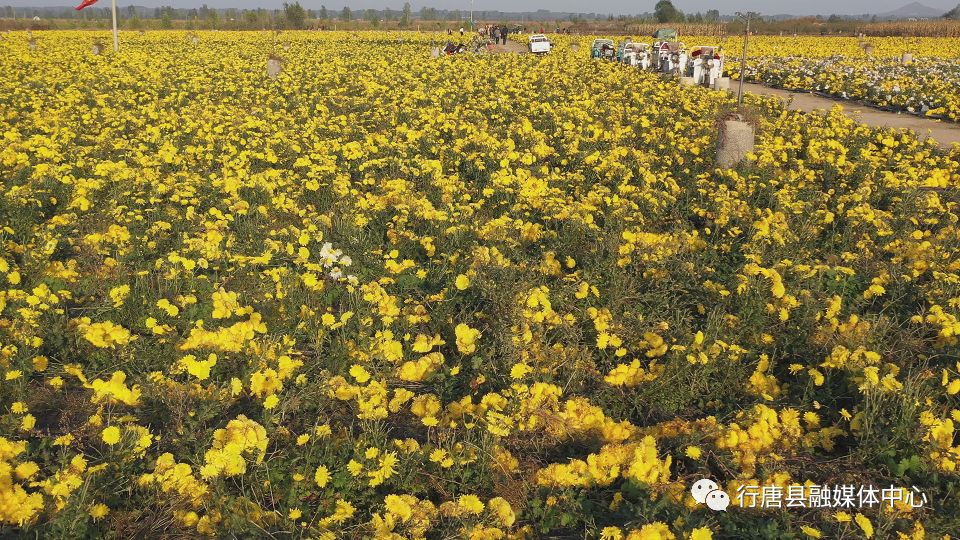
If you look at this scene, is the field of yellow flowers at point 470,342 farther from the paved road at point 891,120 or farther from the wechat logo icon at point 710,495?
the paved road at point 891,120

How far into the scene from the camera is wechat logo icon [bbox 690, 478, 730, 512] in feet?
10.7

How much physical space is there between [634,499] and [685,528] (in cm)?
38

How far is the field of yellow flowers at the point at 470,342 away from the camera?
3.37 m

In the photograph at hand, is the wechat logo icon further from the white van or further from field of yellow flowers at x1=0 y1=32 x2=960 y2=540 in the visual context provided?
the white van

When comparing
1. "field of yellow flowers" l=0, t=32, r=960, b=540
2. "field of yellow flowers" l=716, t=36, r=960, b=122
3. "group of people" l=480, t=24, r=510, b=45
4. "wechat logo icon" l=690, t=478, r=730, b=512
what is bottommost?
Result: "wechat logo icon" l=690, t=478, r=730, b=512

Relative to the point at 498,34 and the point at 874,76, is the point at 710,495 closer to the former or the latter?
the point at 874,76

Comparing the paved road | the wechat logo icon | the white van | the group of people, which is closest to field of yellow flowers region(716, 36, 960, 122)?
the paved road

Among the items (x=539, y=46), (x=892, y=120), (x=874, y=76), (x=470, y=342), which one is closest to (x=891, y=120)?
(x=892, y=120)

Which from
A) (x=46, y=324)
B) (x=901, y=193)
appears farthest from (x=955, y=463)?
(x=46, y=324)

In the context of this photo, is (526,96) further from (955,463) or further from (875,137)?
(955,463)

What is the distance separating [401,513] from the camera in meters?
3.20

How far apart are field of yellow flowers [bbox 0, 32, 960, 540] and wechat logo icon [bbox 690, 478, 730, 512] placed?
71mm

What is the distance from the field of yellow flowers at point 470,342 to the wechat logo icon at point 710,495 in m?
0.07

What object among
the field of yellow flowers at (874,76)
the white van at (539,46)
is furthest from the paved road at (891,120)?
the white van at (539,46)
